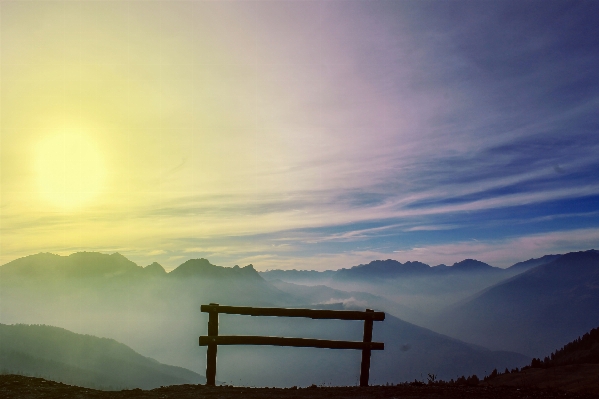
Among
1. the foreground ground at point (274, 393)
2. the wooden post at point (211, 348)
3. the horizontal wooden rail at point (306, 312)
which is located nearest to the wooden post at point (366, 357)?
the horizontal wooden rail at point (306, 312)

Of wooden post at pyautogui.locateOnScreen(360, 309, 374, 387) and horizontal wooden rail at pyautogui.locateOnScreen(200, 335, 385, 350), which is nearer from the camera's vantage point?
horizontal wooden rail at pyautogui.locateOnScreen(200, 335, 385, 350)

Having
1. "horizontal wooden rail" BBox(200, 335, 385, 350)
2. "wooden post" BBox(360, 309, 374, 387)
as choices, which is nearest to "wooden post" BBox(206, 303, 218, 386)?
"horizontal wooden rail" BBox(200, 335, 385, 350)

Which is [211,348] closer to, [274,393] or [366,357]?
[274,393]

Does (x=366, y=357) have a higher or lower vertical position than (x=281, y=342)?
lower

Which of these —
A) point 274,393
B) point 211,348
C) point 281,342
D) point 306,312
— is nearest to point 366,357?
point 306,312

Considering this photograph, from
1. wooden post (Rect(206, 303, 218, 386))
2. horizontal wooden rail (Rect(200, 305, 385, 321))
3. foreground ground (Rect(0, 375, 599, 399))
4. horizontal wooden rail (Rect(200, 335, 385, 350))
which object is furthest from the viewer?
wooden post (Rect(206, 303, 218, 386))

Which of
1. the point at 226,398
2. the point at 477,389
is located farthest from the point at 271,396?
the point at 477,389

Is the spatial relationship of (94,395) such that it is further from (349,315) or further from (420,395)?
(420,395)

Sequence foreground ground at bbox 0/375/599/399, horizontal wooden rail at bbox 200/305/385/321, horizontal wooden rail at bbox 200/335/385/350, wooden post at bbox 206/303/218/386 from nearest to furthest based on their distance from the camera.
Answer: foreground ground at bbox 0/375/599/399
horizontal wooden rail at bbox 200/335/385/350
horizontal wooden rail at bbox 200/305/385/321
wooden post at bbox 206/303/218/386

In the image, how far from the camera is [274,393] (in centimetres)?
1027

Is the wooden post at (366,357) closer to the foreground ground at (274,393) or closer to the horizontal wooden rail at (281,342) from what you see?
the horizontal wooden rail at (281,342)

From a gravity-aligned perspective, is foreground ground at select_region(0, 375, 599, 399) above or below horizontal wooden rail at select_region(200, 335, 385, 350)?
below

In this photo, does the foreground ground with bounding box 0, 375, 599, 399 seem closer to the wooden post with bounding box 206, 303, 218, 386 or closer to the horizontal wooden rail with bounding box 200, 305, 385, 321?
the wooden post with bounding box 206, 303, 218, 386

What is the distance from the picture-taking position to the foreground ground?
31.9 feet
